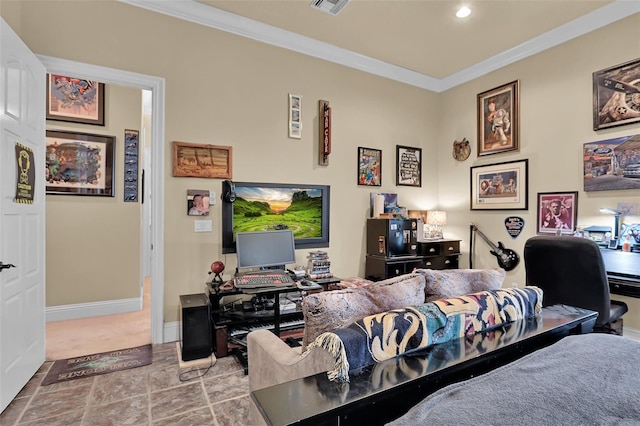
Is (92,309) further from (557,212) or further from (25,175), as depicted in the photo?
(557,212)

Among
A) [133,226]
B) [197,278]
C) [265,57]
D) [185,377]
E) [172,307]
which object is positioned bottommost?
[185,377]

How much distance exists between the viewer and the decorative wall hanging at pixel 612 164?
3.19 m

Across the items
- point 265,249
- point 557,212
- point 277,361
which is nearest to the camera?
point 277,361

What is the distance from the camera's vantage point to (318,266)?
359 centimetres

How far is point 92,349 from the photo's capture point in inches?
119

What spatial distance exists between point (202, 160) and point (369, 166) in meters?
2.15

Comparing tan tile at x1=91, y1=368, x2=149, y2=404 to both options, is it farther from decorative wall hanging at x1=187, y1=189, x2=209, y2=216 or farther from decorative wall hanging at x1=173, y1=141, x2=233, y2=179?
decorative wall hanging at x1=173, y1=141, x2=233, y2=179

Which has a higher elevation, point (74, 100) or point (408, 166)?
point (74, 100)

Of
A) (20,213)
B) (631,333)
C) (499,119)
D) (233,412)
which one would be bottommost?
(233,412)

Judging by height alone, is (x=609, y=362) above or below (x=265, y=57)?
below

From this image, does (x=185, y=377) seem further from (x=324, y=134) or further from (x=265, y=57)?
(x=265, y=57)

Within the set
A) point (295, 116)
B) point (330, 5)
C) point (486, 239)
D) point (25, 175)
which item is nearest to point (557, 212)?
point (486, 239)

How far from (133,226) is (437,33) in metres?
4.34

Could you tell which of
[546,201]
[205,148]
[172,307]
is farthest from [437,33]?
[172,307]
